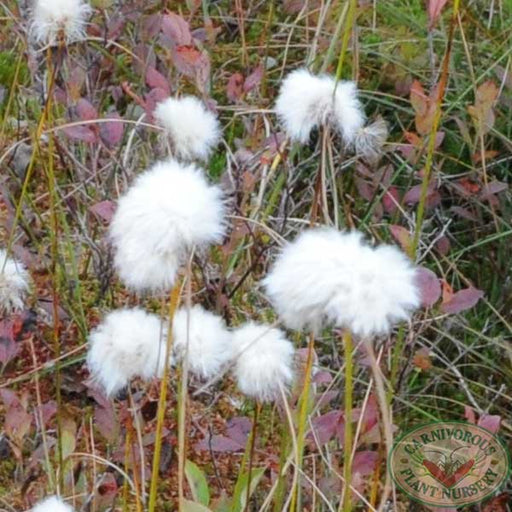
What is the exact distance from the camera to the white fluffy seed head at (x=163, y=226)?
0.90 m

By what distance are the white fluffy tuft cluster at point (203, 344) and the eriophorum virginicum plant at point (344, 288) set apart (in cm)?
26

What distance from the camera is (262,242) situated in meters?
1.74

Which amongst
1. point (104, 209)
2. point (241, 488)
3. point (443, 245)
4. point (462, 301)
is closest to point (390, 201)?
point (443, 245)

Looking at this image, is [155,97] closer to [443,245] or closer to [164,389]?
[443,245]

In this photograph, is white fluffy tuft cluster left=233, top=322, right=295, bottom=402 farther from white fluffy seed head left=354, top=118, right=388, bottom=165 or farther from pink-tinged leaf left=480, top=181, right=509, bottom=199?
pink-tinged leaf left=480, top=181, right=509, bottom=199

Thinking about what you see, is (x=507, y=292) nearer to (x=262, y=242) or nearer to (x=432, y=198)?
(x=432, y=198)

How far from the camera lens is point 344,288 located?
2.62ft

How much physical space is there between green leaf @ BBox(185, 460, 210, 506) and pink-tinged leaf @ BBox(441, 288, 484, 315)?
1.34ft

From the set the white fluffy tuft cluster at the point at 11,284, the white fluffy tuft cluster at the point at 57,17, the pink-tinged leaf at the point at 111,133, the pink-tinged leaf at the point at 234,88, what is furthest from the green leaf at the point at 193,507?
the pink-tinged leaf at the point at 234,88

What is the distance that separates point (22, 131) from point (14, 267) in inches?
29.5

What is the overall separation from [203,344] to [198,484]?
1.01ft

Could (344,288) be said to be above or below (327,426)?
below

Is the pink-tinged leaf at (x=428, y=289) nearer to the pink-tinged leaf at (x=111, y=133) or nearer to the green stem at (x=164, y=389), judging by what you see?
the green stem at (x=164, y=389)

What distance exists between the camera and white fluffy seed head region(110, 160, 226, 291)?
90 centimetres
